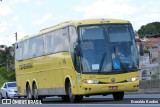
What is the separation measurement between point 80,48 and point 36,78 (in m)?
7.69

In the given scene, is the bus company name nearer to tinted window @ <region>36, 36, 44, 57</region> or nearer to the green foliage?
tinted window @ <region>36, 36, 44, 57</region>

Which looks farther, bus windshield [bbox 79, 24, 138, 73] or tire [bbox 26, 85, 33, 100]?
tire [bbox 26, 85, 33, 100]

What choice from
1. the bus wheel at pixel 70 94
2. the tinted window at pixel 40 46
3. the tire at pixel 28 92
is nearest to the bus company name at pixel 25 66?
the tire at pixel 28 92

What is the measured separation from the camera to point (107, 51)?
24406mm

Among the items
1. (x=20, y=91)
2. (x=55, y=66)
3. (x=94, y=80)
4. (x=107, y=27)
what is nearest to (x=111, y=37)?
(x=107, y=27)

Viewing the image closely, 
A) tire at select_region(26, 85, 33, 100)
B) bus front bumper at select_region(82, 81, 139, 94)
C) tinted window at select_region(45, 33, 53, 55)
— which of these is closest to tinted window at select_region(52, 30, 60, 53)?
tinted window at select_region(45, 33, 53, 55)

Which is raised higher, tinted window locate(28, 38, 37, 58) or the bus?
tinted window locate(28, 38, 37, 58)

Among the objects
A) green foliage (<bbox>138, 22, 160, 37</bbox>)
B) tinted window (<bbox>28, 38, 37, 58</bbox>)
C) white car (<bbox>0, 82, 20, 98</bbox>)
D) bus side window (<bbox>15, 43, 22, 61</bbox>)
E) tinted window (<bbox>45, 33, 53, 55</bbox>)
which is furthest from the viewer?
green foliage (<bbox>138, 22, 160, 37</bbox>)

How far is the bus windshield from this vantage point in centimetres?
2431

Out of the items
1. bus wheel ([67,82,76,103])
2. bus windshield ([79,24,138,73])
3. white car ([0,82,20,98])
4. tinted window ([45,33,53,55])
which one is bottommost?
bus wheel ([67,82,76,103])

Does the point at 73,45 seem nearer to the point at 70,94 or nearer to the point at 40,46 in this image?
the point at 70,94

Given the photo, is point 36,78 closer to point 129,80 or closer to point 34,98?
point 34,98

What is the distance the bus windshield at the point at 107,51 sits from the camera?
2431cm

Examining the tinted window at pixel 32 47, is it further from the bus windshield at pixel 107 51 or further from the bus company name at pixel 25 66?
the bus windshield at pixel 107 51
